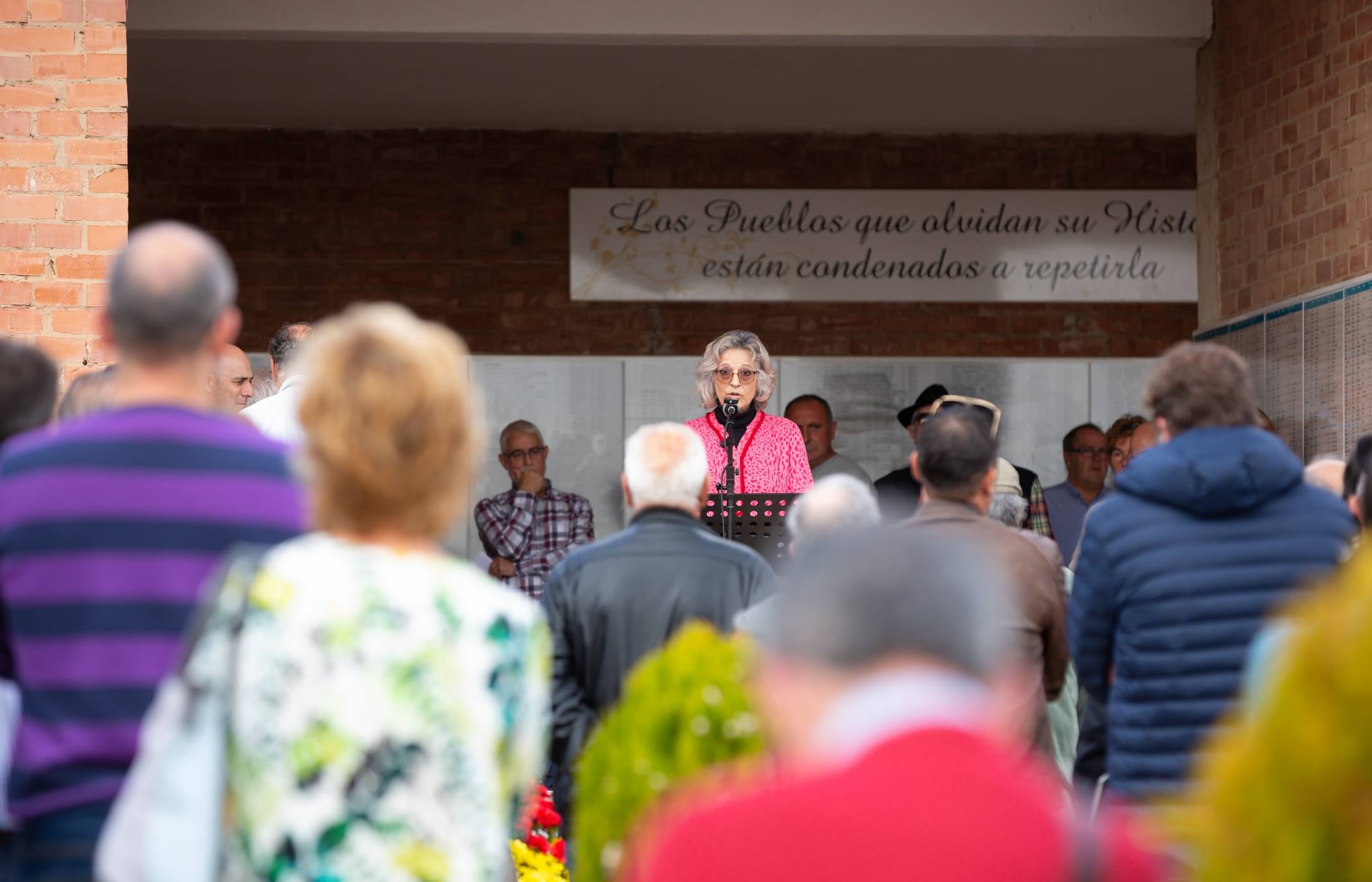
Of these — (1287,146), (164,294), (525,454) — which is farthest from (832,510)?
(525,454)

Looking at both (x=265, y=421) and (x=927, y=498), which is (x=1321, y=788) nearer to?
(x=927, y=498)

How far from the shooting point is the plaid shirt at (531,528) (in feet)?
28.2

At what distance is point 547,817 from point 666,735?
1.99 meters

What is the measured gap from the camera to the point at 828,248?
408 inches

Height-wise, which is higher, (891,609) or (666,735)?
(891,609)

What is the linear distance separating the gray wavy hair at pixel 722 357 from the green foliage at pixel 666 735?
315 centimetres

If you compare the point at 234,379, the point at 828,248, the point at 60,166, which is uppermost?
the point at 828,248

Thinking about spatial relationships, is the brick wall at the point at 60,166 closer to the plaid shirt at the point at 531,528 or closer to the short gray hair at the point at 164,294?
the short gray hair at the point at 164,294

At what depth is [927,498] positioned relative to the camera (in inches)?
150

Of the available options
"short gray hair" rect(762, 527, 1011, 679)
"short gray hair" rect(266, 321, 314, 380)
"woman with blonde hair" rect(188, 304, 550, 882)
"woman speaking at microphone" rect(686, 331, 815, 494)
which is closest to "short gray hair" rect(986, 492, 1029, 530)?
"woman speaking at microphone" rect(686, 331, 815, 494)

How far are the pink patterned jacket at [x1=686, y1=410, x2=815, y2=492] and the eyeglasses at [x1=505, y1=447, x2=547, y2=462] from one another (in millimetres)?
3542

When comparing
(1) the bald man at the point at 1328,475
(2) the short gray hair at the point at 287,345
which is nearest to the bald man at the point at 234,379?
(2) the short gray hair at the point at 287,345

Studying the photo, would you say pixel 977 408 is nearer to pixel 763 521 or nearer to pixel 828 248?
pixel 763 521

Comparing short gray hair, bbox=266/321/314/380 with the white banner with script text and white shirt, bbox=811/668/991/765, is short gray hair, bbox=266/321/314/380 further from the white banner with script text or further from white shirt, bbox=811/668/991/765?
the white banner with script text
